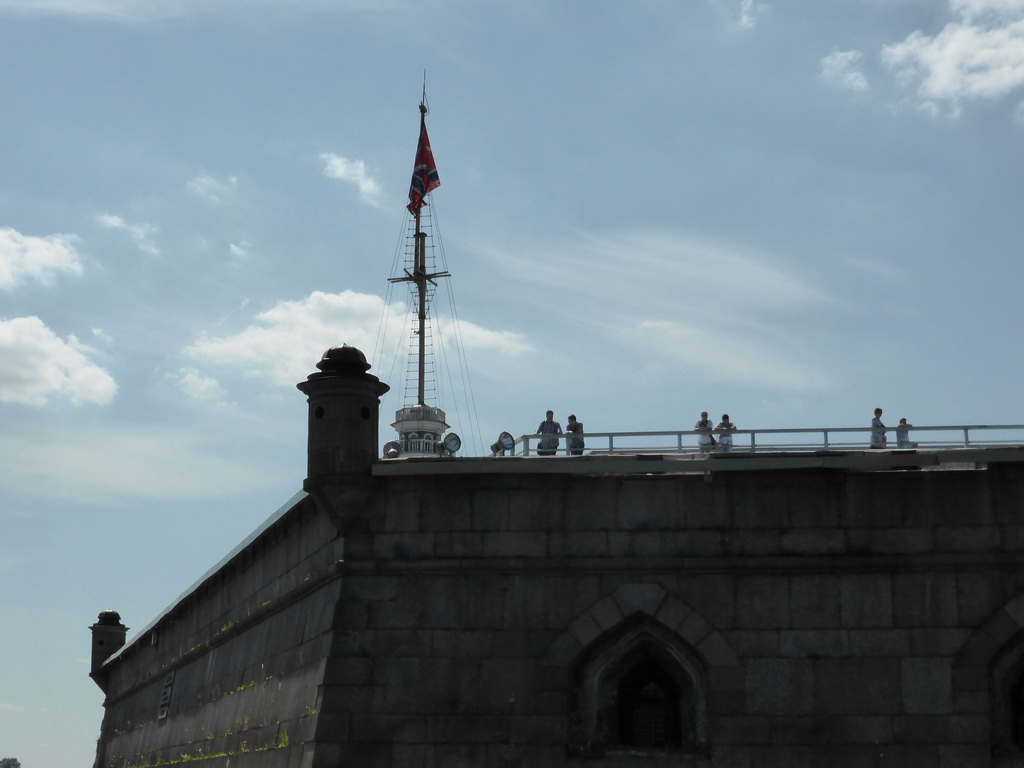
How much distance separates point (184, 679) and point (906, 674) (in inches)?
787

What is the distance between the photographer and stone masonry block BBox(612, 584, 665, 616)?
1912 cm

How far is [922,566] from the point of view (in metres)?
18.9

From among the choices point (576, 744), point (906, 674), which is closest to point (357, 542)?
point (576, 744)

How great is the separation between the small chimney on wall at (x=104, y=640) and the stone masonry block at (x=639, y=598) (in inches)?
1500

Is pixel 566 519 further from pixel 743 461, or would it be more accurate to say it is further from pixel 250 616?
pixel 250 616

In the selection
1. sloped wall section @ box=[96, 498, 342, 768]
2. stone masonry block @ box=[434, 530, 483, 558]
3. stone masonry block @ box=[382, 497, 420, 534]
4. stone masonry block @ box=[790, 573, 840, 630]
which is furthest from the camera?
sloped wall section @ box=[96, 498, 342, 768]

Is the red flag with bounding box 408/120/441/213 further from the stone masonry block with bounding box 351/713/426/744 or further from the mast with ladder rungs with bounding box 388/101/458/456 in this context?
the stone masonry block with bounding box 351/713/426/744

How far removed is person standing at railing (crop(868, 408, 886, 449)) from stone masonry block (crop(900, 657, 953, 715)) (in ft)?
10.2

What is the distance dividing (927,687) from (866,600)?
141 centimetres

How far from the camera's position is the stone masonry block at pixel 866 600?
18.8 meters

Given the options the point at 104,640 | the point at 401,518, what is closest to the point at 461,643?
the point at 401,518

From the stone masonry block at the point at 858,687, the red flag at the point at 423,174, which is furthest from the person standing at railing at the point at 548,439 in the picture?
the red flag at the point at 423,174

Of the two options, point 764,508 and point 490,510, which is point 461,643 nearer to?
point 490,510

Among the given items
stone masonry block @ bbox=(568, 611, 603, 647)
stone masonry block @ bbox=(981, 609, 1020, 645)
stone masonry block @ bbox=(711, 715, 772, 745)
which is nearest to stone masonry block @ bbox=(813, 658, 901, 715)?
stone masonry block @ bbox=(711, 715, 772, 745)
